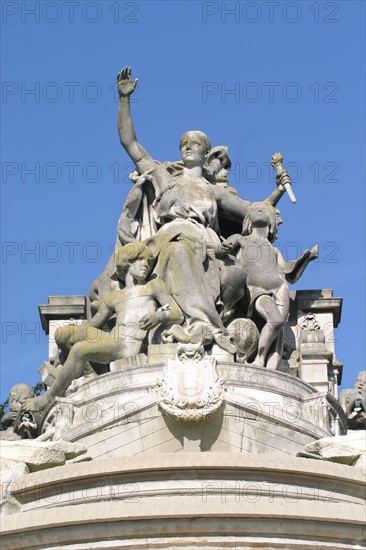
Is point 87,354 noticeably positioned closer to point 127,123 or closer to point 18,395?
point 18,395

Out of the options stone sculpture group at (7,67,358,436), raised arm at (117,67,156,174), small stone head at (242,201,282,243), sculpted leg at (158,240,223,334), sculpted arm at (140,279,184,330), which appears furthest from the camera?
raised arm at (117,67,156,174)

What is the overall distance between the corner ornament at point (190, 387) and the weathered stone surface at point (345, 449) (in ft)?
6.67

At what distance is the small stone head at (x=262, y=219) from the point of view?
93.9 ft

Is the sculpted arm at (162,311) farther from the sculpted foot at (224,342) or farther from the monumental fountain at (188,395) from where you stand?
the sculpted foot at (224,342)

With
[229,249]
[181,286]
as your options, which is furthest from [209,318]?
[229,249]

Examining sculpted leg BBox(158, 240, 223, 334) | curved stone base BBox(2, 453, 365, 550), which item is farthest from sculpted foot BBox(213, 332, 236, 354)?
curved stone base BBox(2, 453, 365, 550)

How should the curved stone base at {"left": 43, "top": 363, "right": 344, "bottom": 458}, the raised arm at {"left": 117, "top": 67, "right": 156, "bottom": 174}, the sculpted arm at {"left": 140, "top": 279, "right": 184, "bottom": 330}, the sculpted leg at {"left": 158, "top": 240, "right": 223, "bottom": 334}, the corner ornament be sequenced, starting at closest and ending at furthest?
1. the corner ornament
2. the curved stone base at {"left": 43, "top": 363, "right": 344, "bottom": 458}
3. the sculpted arm at {"left": 140, "top": 279, "right": 184, "bottom": 330}
4. the sculpted leg at {"left": 158, "top": 240, "right": 223, "bottom": 334}
5. the raised arm at {"left": 117, "top": 67, "right": 156, "bottom": 174}

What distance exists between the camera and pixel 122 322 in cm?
2608

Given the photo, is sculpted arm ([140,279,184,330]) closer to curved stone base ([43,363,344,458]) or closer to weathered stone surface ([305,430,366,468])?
curved stone base ([43,363,344,458])

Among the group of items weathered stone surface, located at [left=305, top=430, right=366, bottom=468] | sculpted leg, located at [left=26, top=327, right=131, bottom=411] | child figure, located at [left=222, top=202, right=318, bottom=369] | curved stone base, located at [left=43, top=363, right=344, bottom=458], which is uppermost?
child figure, located at [left=222, top=202, right=318, bottom=369]

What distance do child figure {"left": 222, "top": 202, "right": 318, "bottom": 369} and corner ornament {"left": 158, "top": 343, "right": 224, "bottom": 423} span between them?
3020 millimetres

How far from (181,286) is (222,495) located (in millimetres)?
7031

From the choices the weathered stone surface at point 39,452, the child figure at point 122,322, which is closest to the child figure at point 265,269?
the child figure at point 122,322

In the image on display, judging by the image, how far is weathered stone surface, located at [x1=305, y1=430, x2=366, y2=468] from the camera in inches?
837
